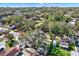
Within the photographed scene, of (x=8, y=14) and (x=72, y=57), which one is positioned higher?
(x=8, y=14)

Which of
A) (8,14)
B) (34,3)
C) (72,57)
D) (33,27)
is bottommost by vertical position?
(72,57)

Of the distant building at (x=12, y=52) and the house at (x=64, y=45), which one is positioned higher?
the house at (x=64, y=45)

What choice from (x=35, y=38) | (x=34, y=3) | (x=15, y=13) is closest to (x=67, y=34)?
(x=35, y=38)

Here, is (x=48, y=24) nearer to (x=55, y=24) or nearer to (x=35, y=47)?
(x=55, y=24)

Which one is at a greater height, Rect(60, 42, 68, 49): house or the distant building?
Rect(60, 42, 68, 49): house

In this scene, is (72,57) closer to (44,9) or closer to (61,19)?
(61,19)

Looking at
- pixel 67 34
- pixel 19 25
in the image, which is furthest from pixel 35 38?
pixel 67 34

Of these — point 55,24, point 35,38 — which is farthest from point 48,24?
point 35,38

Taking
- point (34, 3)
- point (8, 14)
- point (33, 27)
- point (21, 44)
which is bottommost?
point (21, 44)

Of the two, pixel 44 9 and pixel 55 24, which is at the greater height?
pixel 44 9
